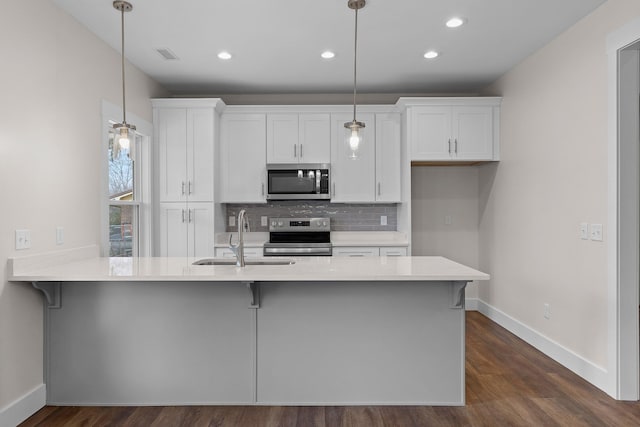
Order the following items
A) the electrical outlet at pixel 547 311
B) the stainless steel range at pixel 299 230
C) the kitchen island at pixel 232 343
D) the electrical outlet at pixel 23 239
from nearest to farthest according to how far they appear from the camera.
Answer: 1. the electrical outlet at pixel 23 239
2. the kitchen island at pixel 232 343
3. the electrical outlet at pixel 547 311
4. the stainless steel range at pixel 299 230

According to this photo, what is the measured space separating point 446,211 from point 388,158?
3.24 ft

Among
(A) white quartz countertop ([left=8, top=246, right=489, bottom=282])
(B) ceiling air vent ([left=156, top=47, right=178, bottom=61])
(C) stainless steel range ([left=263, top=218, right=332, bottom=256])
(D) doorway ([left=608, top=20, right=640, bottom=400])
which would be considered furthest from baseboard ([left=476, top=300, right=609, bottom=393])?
(B) ceiling air vent ([left=156, top=47, right=178, bottom=61])

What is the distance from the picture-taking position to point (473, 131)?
4633mm

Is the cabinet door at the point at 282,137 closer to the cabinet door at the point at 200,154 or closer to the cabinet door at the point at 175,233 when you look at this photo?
the cabinet door at the point at 200,154

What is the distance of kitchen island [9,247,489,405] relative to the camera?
8.98 ft

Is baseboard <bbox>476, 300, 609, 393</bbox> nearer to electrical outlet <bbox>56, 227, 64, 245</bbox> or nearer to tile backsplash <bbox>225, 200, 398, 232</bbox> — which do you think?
tile backsplash <bbox>225, 200, 398, 232</bbox>

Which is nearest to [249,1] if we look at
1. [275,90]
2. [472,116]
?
[275,90]

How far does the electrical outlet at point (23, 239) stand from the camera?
8.23ft

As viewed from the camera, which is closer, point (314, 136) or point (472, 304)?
point (314, 136)

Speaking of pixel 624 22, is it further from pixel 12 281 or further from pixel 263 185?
pixel 12 281

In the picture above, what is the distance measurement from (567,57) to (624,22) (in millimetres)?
608

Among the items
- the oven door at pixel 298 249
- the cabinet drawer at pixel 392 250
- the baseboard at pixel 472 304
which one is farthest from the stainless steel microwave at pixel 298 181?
the baseboard at pixel 472 304

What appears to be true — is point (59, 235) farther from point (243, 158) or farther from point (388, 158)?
point (388, 158)

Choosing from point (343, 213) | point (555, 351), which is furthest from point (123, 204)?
point (555, 351)
